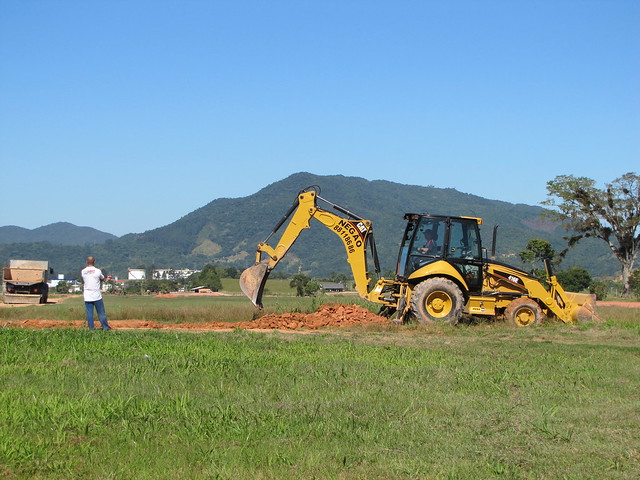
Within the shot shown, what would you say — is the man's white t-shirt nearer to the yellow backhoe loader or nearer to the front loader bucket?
the yellow backhoe loader

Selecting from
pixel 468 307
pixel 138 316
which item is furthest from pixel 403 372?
pixel 138 316

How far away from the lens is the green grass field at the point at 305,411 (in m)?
6.55

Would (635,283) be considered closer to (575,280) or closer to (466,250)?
(575,280)

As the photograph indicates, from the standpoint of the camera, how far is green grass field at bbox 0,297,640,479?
655 cm

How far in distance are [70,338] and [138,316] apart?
9298 mm

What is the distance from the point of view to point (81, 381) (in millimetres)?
9508

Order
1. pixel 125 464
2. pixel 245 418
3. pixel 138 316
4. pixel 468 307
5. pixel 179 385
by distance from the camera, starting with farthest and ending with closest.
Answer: pixel 138 316, pixel 468 307, pixel 179 385, pixel 245 418, pixel 125 464

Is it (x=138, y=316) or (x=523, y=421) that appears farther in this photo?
(x=138, y=316)

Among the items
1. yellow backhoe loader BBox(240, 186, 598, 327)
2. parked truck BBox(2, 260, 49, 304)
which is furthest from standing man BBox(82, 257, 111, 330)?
parked truck BBox(2, 260, 49, 304)

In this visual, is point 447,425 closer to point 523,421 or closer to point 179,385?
point 523,421

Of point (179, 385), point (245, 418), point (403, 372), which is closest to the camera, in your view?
point (245, 418)

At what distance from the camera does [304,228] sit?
2109 centimetres

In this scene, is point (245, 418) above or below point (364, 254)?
below

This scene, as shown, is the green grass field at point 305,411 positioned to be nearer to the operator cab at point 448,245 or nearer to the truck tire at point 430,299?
the truck tire at point 430,299
